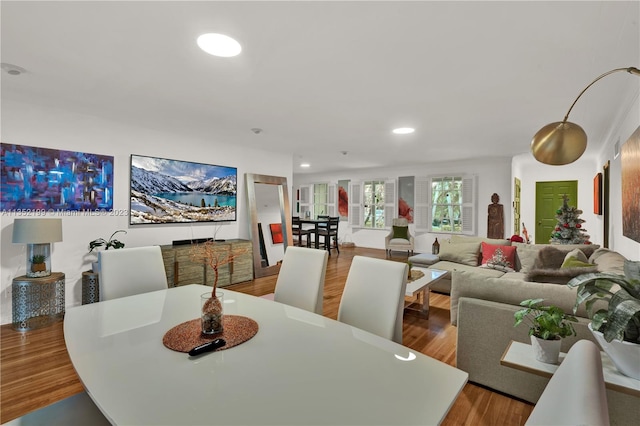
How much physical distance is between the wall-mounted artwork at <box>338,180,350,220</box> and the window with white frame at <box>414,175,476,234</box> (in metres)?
2.14

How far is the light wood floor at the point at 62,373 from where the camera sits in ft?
6.02

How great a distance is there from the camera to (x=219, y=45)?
200 cm

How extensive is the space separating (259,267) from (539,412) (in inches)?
189

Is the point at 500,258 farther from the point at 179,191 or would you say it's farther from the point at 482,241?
the point at 179,191

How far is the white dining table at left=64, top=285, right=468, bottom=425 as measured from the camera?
Result: 87 centimetres

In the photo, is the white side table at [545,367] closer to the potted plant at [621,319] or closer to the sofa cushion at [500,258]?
the potted plant at [621,319]

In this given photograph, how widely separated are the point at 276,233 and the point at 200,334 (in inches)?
169

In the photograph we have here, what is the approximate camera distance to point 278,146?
17.4 ft

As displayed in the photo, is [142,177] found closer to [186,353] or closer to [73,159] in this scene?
[73,159]

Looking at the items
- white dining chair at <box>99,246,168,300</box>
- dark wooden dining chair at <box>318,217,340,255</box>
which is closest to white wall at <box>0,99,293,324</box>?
white dining chair at <box>99,246,168,300</box>

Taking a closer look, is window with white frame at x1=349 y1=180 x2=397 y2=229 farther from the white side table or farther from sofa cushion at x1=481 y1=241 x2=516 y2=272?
the white side table

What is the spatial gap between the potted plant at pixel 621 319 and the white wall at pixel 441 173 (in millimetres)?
5860

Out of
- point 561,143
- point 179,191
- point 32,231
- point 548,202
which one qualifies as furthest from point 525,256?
point 32,231

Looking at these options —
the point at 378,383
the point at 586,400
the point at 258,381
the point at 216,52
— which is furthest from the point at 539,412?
the point at 216,52
